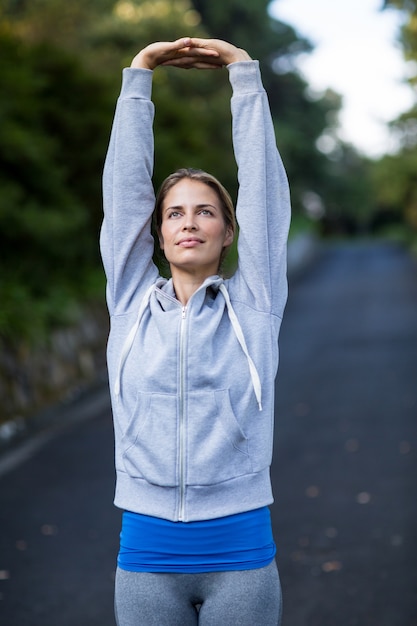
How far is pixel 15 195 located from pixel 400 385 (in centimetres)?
489

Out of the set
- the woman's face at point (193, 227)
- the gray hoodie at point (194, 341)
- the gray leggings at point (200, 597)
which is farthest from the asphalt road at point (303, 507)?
the woman's face at point (193, 227)

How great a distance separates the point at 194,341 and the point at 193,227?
12.6 inches

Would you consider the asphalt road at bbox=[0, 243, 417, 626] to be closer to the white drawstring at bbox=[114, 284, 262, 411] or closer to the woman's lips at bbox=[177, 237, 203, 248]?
the white drawstring at bbox=[114, 284, 262, 411]

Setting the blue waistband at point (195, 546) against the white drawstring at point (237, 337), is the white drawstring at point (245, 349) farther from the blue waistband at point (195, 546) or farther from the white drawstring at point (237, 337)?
the blue waistband at point (195, 546)

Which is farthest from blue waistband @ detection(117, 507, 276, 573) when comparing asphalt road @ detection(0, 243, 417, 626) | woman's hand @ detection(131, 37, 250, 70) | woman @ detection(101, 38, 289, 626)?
asphalt road @ detection(0, 243, 417, 626)

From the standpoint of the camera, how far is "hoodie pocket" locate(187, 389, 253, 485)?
237 cm

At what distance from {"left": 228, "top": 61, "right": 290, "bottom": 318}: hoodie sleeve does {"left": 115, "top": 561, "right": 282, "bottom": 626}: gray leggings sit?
0.70 meters

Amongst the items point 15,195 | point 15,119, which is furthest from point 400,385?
point 15,119

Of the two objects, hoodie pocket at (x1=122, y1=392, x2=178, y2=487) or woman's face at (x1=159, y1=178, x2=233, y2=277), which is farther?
woman's face at (x1=159, y1=178, x2=233, y2=277)

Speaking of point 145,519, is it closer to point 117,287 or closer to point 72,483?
point 117,287

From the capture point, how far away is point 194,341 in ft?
7.95

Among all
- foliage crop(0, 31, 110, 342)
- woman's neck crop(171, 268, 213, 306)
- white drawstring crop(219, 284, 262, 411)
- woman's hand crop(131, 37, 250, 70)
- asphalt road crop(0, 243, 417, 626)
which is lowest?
asphalt road crop(0, 243, 417, 626)

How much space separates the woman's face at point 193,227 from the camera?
2549 mm

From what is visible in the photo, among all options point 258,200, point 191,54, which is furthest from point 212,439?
point 191,54
